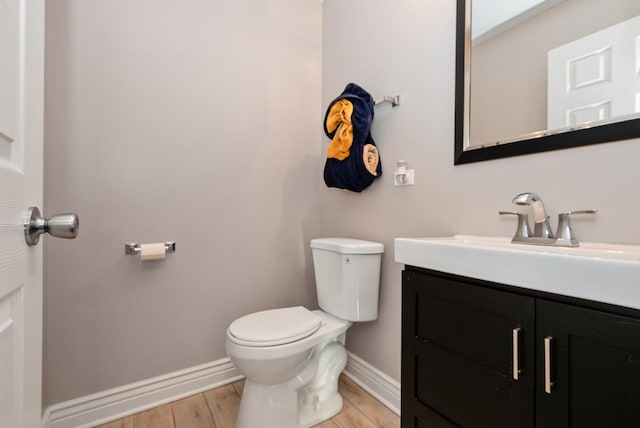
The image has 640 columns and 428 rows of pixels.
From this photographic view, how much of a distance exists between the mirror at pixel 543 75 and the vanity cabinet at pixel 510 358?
0.53 metres

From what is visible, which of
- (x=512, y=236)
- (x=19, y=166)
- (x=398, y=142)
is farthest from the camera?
(x=398, y=142)

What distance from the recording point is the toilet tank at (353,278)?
4.53 ft

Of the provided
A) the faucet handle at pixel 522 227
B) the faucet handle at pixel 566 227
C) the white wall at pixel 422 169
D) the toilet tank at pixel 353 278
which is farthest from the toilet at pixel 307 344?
the faucet handle at pixel 566 227

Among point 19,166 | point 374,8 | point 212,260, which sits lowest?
point 212,260

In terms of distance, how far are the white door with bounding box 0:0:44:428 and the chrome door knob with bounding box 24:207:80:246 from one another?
0.06ft

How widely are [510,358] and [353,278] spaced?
760mm

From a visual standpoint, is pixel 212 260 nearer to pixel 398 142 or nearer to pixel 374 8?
pixel 398 142

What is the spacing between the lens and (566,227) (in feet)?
2.74

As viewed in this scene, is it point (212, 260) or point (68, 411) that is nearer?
point (68, 411)

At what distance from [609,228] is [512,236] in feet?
→ 0.79

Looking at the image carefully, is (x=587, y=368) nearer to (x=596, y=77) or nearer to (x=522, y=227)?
(x=522, y=227)

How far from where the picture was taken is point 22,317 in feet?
1.61

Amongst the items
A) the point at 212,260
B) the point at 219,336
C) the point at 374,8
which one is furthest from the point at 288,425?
the point at 374,8

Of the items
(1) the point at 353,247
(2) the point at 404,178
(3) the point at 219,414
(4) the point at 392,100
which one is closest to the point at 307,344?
(1) the point at 353,247
